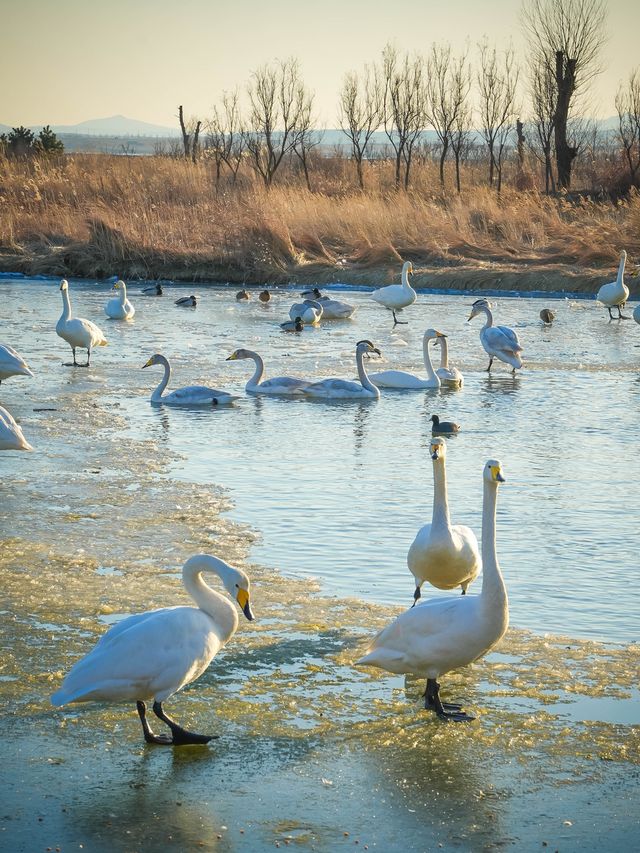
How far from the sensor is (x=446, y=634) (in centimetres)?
498

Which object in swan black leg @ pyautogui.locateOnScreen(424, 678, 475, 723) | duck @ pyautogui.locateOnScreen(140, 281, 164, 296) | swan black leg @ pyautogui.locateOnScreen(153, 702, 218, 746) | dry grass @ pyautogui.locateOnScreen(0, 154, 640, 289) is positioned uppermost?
dry grass @ pyautogui.locateOnScreen(0, 154, 640, 289)

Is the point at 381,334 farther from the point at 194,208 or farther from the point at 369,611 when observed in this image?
→ the point at 369,611

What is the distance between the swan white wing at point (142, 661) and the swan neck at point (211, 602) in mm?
126

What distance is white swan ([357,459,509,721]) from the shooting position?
4941 mm

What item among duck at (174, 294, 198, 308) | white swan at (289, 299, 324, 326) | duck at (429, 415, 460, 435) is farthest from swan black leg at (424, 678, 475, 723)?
duck at (174, 294, 198, 308)

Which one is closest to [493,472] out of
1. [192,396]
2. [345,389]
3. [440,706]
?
[440,706]

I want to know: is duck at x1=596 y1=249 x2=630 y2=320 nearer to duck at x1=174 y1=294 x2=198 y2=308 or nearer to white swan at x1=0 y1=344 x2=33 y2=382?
duck at x1=174 y1=294 x2=198 y2=308

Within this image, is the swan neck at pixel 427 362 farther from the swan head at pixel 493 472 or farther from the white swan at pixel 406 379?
the swan head at pixel 493 472

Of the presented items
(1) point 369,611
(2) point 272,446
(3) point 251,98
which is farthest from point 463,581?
(3) point 251,98

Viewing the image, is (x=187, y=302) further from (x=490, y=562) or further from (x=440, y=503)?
(x=490, y=562)

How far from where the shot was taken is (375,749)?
4781 mm

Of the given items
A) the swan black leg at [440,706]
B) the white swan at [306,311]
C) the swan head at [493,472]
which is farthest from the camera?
the white swan at [306,311]

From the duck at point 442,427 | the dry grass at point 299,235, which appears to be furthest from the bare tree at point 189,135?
the duck at point 442,427

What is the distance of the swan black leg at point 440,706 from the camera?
5043 millimetres
